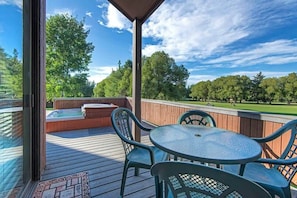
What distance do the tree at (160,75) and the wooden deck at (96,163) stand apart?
4.11 m

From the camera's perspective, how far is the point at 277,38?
4.96 metres

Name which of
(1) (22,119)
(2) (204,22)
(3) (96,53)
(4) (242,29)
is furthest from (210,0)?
(3) (96,53)

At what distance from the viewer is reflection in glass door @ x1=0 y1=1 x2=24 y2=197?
54.2 inches

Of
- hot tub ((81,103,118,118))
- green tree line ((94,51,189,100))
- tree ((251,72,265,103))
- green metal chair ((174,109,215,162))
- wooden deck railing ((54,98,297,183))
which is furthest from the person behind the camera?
green tree line ((94,51,189,100))

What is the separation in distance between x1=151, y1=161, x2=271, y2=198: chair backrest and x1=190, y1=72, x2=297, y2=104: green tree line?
2.84 meters

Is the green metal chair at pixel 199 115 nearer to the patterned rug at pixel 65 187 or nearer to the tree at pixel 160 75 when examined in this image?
the patterned rug at pixel 65 187

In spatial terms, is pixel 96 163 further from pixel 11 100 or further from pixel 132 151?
pixel 11 100

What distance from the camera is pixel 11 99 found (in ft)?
5.13

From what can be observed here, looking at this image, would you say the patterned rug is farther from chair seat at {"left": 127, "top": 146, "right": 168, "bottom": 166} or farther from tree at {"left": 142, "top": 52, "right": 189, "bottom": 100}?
tree at {"left": 142, "top": 52, "right": 189, "bottom": 100}

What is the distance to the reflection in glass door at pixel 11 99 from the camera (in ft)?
4.52

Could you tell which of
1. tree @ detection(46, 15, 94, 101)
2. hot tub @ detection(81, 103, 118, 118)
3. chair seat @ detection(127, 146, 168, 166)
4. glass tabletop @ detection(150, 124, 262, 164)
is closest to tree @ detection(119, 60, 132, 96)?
tree @ detection(46, 15, 94, 101)

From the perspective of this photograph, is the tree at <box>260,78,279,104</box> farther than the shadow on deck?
Yes

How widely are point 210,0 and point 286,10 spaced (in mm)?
2356

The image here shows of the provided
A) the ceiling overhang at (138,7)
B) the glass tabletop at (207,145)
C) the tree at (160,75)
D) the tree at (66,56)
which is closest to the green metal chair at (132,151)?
the glass tabletop at (207,145)
